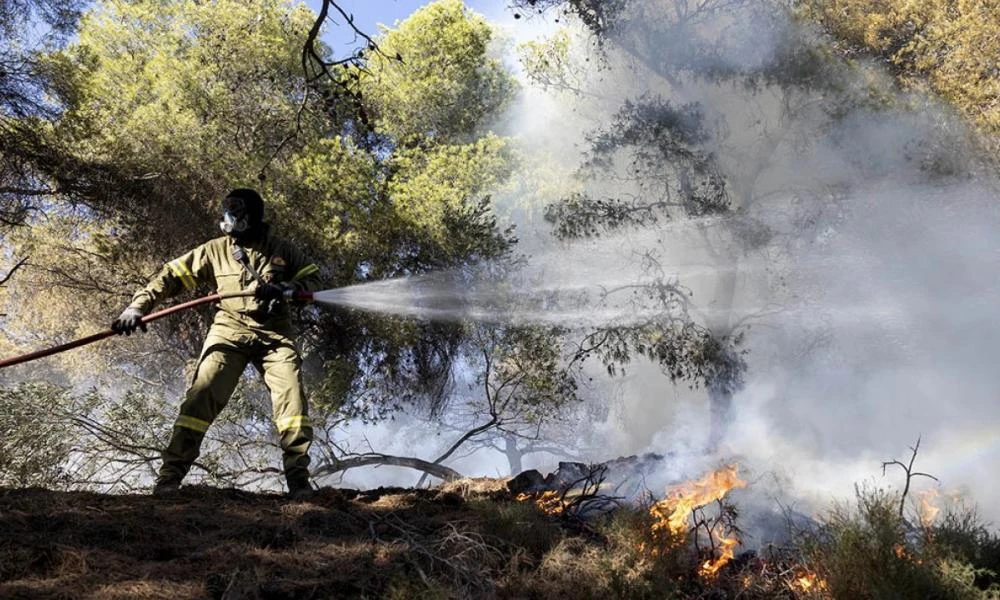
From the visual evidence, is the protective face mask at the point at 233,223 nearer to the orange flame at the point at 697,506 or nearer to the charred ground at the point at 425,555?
the charred ground at the point at 425,555

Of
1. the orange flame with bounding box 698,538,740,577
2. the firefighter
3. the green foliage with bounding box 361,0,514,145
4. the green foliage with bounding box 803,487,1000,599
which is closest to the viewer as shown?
the green foliage with bounding box 803,487,1000,599

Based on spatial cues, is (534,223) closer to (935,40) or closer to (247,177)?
(247,177)

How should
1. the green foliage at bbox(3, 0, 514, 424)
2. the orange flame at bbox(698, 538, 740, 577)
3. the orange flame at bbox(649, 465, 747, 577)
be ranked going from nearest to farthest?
the orange flame at bbox(698, 538, 740, 577), the orange flame at bbox(649, 465, 747, 577), the green foliage at bbox(3, 0, 514, 424)

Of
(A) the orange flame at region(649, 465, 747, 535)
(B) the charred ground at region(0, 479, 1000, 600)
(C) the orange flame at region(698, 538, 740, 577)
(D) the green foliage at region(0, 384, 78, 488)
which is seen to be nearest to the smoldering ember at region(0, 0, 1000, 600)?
(D) the green foliage at region(0, 384, 78, 488)

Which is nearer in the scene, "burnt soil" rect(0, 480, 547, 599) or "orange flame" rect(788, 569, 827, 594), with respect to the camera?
"burnt soil" rect(0, 480, 547, 599)

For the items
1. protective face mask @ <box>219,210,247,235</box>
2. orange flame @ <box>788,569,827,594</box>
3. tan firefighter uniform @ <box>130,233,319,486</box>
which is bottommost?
orange flame @ <box>788,569,827,594</box>

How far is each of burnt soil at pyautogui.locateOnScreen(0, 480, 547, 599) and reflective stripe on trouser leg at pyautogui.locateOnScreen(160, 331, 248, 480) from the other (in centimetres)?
53

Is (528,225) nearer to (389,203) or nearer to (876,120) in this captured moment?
(389,203)

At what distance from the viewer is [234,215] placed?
15.9ft

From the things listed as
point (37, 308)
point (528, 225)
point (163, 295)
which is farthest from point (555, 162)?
point (37, 308)

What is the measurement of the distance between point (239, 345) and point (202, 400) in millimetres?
428

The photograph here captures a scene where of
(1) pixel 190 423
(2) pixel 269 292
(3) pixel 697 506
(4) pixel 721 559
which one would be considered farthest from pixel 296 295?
(4) pixel 721 559

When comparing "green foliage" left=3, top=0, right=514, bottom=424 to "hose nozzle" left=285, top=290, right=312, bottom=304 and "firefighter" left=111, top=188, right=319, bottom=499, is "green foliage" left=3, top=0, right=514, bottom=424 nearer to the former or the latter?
"firefighter" left=111, top=188, right=319, bottom=499

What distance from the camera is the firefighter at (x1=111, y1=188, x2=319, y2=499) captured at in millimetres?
4562
